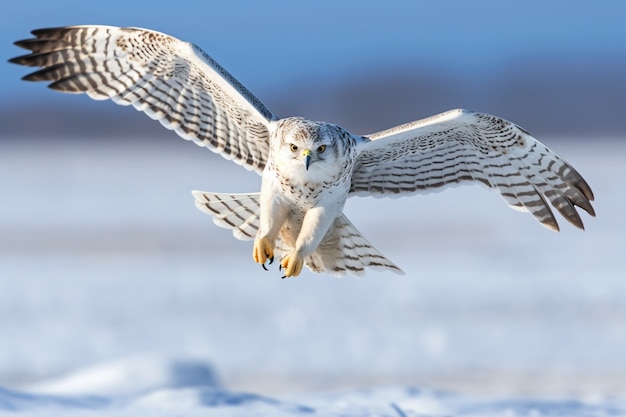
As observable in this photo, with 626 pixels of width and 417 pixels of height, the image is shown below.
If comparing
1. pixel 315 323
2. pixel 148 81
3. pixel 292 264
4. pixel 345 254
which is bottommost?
pixel 315 323

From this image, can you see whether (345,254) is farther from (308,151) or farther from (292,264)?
(308,151)

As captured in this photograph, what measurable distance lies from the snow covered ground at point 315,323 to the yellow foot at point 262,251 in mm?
790

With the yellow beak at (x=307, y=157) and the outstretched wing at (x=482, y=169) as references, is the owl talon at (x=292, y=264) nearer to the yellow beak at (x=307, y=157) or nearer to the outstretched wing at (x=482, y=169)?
the yellow beak at (x=307, y=157)

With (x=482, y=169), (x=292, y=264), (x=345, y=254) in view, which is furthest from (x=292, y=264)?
(x=482, y=169)

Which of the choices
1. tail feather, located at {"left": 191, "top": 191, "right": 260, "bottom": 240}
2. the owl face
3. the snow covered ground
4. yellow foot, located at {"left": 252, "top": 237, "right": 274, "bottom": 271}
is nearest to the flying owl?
tail feather, located at {"left": 191, "top": 191, "right": 260, "bottom": 240}

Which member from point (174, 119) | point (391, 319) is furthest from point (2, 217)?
point (174, 119)

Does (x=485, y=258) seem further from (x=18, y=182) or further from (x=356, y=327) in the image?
(x=18, y=182)

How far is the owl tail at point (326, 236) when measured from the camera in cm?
682

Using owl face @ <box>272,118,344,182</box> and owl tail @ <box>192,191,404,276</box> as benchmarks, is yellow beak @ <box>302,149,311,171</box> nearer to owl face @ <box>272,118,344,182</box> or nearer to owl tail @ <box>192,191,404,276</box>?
owl face @ <box>272,118,344,182</box>

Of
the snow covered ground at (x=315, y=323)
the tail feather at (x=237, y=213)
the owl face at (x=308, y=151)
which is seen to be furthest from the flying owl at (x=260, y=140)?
the snow covered ground at (x=315, y=323)

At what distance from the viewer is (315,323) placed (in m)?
9.28

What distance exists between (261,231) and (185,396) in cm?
104

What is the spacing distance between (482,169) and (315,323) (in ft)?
9.24

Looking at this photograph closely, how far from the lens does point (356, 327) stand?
926 centimetres
